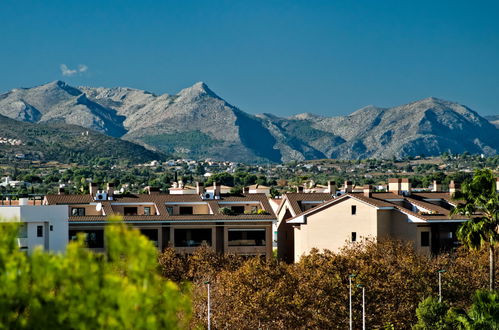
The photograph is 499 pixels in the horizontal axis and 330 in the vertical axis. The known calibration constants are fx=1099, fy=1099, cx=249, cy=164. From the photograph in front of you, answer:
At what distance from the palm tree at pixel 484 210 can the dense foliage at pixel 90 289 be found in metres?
42.8

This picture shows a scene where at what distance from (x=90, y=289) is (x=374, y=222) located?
70173 mm

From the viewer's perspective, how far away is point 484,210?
6450 centimetres

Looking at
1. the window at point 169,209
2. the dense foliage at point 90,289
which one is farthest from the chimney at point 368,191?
the dense foliage at point 90,289

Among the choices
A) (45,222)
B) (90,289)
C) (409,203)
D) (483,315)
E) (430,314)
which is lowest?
(430,314)

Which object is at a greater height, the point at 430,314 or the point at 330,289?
the point at 330,289

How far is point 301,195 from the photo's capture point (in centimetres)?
10519

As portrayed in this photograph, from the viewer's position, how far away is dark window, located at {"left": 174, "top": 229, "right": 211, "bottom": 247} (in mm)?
95750

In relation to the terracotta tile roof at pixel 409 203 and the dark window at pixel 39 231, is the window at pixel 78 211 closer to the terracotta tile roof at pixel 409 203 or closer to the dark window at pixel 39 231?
the terracotta tile roof at pixel 409 203

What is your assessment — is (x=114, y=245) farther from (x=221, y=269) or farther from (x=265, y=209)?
(x=265, y=209)

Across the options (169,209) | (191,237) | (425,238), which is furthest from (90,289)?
(169,209)

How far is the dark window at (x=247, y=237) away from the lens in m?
97.1

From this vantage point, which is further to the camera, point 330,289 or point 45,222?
point 45,222

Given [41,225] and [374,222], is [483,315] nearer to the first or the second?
[41,225]

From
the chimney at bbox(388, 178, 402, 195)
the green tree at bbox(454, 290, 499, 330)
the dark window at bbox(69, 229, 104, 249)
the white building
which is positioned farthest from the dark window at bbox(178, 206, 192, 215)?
the green tree at bbox(454, 290, 499, 330)
